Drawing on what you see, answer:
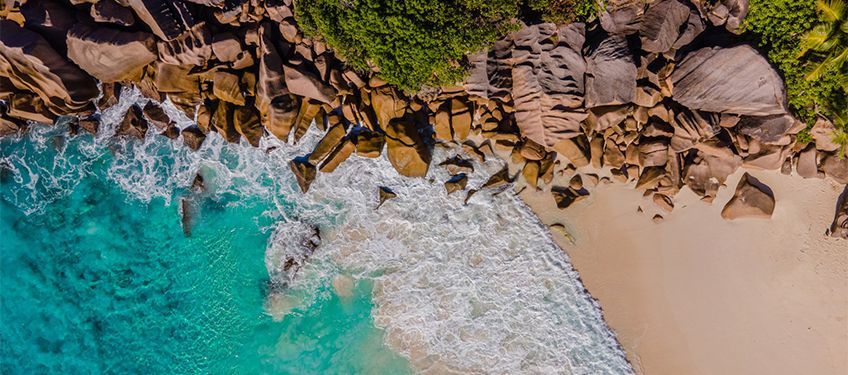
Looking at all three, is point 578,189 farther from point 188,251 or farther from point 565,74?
point 188,251

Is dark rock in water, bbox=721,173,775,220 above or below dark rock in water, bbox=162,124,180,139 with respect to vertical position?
above

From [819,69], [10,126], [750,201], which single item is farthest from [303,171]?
[819,69]

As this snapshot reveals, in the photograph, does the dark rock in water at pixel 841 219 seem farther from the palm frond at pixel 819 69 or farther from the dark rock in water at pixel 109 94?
the dark rock in water at pixel 109 94

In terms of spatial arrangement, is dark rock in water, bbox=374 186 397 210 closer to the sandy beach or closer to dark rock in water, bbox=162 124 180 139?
the sandy beach

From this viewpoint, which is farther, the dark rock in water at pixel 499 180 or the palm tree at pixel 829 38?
the dark rock in water at pixel 499 180

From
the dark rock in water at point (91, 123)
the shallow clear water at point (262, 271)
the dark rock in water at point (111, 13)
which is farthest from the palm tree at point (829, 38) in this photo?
the dark rock in water at point (91, 123)

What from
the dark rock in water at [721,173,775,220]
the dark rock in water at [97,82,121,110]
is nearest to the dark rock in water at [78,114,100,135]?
the dark rock in water at [97,82,121,110]
